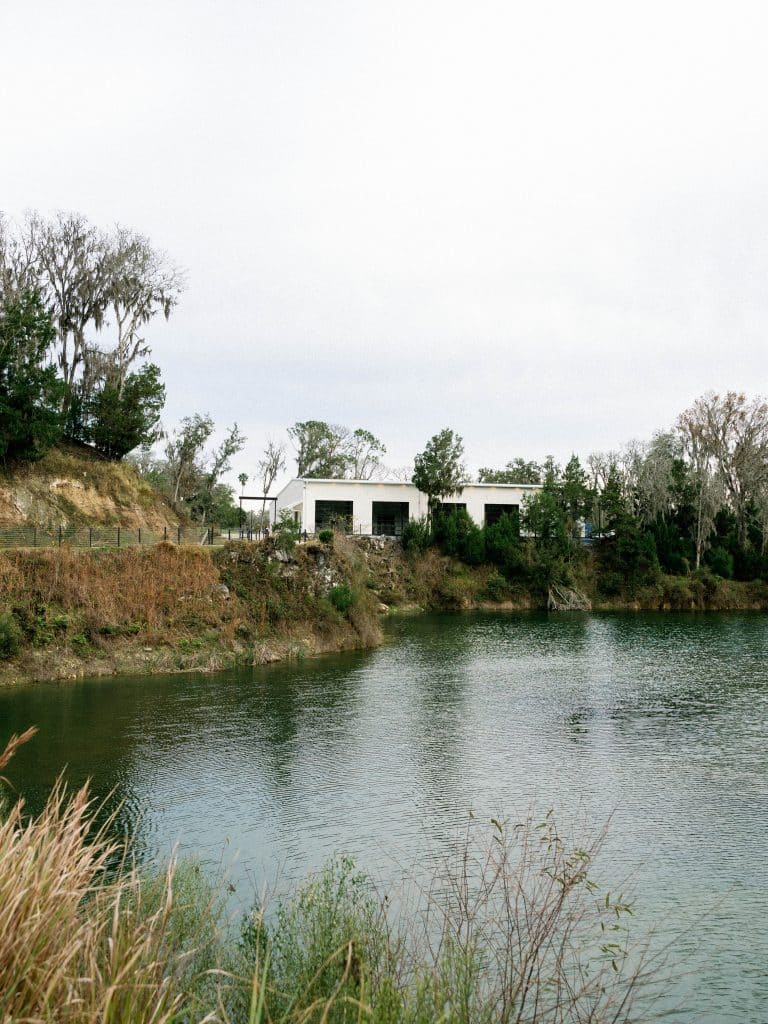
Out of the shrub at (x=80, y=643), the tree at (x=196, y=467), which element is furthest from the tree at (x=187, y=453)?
the shrub at (x=80, y=643)

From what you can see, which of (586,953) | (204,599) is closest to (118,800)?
(586,953)

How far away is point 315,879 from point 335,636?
20.7m

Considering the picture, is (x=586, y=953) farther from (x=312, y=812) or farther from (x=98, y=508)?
(x=98, y=508)

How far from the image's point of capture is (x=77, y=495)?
118 feet

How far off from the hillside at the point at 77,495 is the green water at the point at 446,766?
1291cm

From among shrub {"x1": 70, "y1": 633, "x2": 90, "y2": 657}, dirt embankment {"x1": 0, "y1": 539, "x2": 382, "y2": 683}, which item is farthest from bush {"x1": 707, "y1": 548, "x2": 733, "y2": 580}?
shrub {"x1": 70, "y1": 633, "x2": 90, "y2": 657}

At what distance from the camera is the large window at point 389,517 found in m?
56.7

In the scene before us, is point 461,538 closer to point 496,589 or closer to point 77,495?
point 496,589

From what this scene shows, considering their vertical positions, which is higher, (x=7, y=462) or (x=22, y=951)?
(x=7, y=462)

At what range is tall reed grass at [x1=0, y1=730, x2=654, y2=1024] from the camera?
3.94 meters

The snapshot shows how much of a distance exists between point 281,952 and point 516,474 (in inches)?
2601

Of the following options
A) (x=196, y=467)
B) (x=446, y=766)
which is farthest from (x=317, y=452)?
(x=446, y=766)

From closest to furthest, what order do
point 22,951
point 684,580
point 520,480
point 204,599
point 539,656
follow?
point 22,951
point 204,599
point 539,656
point 684,580
point 520,480

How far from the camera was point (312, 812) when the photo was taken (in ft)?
42.0
